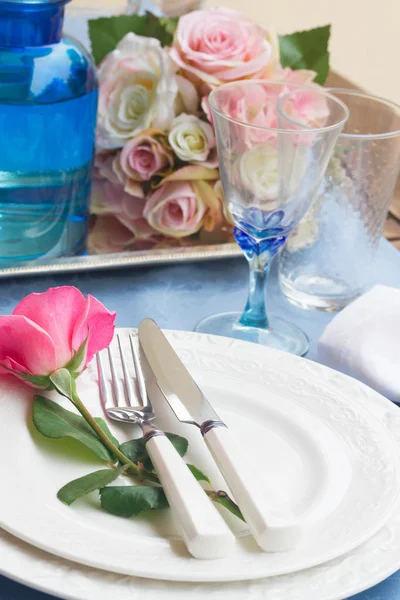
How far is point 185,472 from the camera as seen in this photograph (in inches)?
15.1

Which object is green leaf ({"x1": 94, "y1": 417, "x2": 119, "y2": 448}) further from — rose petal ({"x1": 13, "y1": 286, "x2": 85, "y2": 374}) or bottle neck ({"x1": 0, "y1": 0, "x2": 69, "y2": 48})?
bottle neck ({"x1": 0, "y1": 0, "x2": 69, "y2": 48})

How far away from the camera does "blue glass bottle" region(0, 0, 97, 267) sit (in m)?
0.65

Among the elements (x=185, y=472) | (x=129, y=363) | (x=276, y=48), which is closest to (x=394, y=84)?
(x=276, y=48)

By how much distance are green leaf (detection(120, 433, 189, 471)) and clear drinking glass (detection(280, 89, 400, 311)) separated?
30 centimetres

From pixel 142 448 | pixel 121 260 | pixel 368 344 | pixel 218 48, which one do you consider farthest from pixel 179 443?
pixel 218 48

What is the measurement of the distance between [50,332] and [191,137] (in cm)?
34

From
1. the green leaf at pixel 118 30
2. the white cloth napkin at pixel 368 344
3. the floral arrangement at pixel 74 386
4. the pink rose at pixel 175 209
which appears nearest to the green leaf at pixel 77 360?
the floral arrangement at pixel 74 386

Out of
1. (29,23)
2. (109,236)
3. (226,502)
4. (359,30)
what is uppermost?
(29,23)

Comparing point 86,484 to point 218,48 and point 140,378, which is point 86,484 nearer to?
point 140,378

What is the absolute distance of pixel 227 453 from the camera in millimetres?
401

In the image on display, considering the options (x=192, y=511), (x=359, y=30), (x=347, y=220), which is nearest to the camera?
(x=192, y=511)

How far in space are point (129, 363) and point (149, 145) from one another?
292 mm

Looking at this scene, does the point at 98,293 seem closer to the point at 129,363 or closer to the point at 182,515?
the point at 129,363

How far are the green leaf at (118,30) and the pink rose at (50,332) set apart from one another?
40cm
